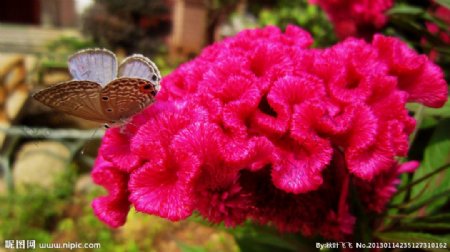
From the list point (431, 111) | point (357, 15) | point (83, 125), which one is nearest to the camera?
point (431, 111)

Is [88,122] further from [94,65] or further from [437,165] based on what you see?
[437,165]

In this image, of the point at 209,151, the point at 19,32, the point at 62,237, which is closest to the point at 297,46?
the point at 209,151

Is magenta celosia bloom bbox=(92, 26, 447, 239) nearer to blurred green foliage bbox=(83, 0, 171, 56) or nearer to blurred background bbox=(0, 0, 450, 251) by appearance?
blurred background bbox=(0, 0, 450, 251)

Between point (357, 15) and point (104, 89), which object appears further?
point (357, 15)

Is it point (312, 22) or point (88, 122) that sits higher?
point (312, 22)

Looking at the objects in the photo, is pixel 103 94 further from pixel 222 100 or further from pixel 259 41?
pixel 259 41

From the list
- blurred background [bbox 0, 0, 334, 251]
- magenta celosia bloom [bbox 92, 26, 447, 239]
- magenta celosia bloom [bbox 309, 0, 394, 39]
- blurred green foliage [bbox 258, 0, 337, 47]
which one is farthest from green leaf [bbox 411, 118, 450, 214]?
blurred green foliage [bbox 258, 0, 337, 47]

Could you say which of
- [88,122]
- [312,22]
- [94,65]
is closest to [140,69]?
[94,65]

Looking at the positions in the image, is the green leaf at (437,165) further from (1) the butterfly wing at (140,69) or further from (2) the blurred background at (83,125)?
(1) the butterfly wing at (140,69)
